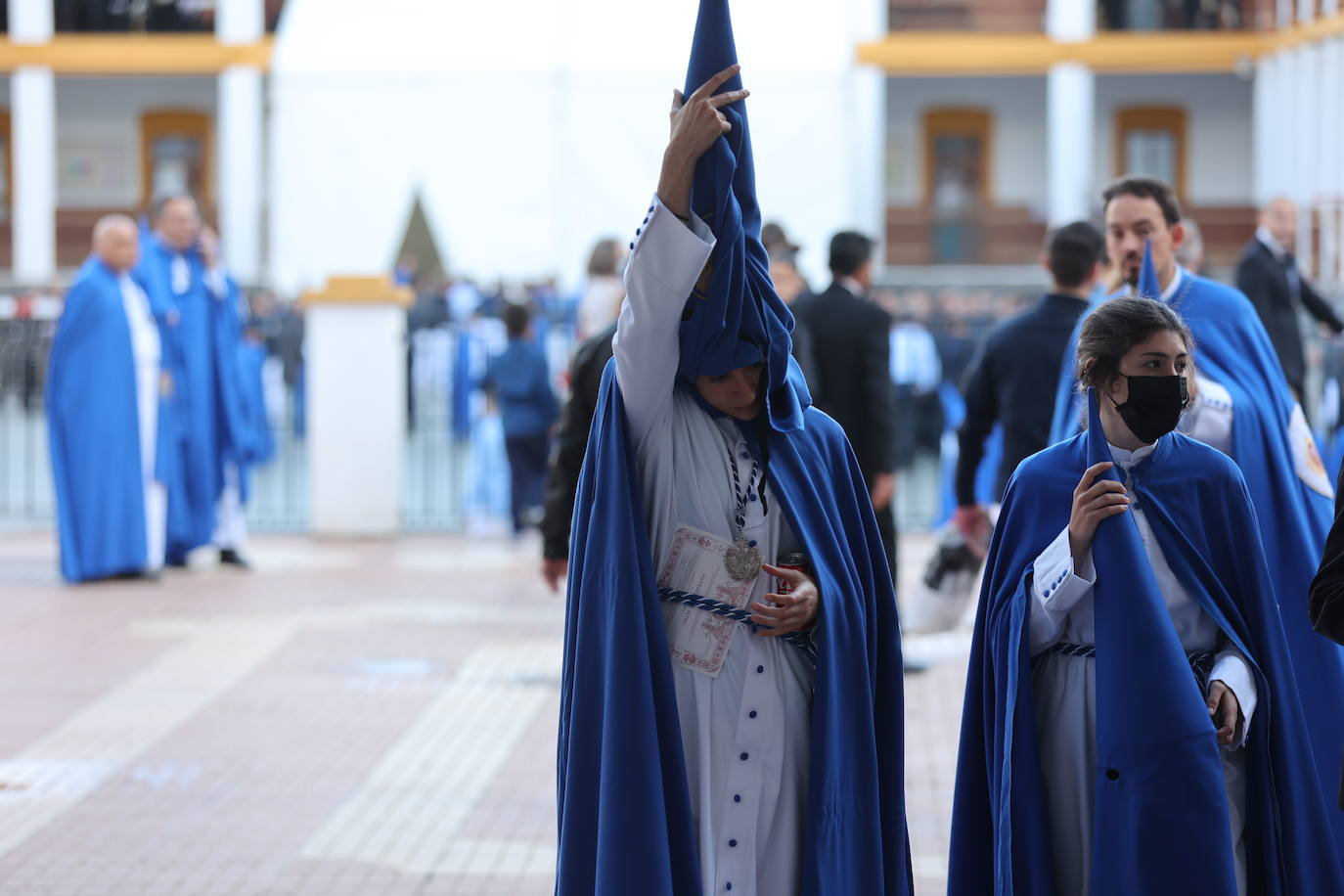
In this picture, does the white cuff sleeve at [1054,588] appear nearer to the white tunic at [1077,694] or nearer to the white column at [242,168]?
the white tunic at [1077,694]

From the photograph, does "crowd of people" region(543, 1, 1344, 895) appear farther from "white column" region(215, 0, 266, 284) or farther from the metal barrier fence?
"white column" region(215, 0, 266, 284)

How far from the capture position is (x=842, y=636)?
11.5 ft

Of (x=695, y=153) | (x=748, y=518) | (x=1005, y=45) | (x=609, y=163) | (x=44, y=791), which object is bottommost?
(x=44, y=791)

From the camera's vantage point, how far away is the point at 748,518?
353 centimetres

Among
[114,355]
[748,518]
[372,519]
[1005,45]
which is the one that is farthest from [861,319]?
[1005,45]

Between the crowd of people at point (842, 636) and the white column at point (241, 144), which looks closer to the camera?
the crowd of people at point (842, 636)

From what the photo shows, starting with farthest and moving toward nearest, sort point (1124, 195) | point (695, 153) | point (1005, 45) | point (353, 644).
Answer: point (1005, 45), point (353, 644), point (1124, 195), point (695, 153)

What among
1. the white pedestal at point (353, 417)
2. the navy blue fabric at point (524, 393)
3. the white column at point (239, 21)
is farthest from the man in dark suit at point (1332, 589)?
the white column at point (239, 21)

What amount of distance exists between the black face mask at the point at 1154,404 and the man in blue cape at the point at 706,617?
0.57 meters

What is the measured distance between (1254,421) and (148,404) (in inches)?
297

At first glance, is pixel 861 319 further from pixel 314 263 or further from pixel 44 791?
pixel 314 263

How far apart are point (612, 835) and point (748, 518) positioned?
0.62m

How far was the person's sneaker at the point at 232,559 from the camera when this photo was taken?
11320mm

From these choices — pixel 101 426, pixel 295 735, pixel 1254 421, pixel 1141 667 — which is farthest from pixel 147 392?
pixel 1141 667
